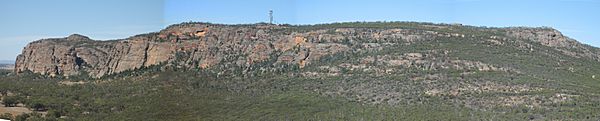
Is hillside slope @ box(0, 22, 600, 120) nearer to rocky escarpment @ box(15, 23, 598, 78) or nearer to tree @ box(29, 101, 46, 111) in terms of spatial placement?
rocky escarpment @ box(15, 23, 598, 78)

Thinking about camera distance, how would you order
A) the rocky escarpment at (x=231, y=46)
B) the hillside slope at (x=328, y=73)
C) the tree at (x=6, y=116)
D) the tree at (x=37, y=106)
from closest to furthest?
the tree at (x=6, y=116), the tree at (x=37, y=106), the hillside slope at (x=328, y=73), the rocky escarpment at (x=231, y=46)

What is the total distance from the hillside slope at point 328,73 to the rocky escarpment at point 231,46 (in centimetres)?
5

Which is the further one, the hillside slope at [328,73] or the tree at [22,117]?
the hillside slope at [328,73]

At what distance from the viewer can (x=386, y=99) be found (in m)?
13.3

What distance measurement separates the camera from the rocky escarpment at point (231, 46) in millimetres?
19125

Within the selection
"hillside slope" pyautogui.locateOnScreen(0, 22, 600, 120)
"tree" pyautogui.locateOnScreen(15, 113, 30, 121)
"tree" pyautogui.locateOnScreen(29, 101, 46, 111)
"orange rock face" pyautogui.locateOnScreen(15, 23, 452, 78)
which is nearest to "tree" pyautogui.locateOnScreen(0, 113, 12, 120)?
"tree" pyautogui.locateOnScreen(15, 113, 30, 121)

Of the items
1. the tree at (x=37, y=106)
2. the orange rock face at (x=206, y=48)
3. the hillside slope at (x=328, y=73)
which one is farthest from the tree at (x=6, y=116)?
the orange rock face at (x=206, y=48)

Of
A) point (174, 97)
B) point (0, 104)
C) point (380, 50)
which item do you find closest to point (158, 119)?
point (174, 97)

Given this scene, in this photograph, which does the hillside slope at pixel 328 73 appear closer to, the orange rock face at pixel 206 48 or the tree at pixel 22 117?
the orange rock face at pixel 206 48

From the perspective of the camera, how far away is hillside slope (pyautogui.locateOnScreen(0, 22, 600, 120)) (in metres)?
11.4

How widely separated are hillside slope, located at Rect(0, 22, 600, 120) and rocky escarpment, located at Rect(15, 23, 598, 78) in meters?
0.05

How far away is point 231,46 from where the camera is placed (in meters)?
20.8

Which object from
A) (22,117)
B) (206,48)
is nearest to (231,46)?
(206,48)

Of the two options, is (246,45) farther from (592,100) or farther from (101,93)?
(592,100)
